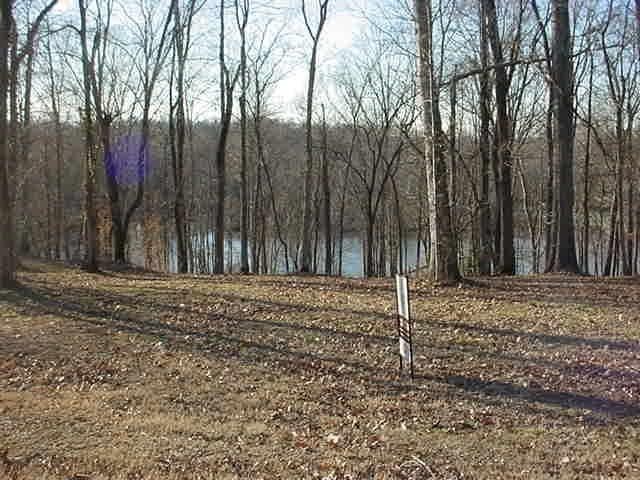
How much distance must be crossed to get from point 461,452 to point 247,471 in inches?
62.5

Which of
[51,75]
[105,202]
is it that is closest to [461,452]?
[105,202]

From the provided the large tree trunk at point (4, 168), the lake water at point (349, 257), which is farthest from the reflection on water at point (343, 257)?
the large tree trunk at point (4, 168)

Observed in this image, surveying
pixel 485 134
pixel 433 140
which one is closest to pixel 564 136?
pixel 433 140

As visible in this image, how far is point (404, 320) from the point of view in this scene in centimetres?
546

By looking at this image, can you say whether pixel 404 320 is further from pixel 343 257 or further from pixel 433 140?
pixel 343 257

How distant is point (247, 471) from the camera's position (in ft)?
12.5

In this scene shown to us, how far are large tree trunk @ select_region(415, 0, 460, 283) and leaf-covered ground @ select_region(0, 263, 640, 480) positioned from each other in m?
1.31

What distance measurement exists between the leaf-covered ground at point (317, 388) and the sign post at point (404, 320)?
0.23 m

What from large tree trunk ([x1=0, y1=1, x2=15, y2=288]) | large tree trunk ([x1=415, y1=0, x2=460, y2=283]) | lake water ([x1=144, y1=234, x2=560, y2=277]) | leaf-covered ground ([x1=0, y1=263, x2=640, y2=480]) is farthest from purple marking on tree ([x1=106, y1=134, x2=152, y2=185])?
large tree trunk ([x1=415, y1=0, x2=460, y2=283])

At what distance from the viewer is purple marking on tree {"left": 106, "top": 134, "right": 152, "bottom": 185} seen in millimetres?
21188

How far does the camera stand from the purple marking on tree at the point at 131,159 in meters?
A: 21.2

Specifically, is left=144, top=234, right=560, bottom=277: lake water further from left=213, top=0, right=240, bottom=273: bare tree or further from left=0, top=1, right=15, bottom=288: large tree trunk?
left=0, top=1, right=15, bottom=288: large tree trunk

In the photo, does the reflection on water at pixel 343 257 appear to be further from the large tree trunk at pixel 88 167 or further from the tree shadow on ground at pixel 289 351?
the tree shadow on ground at pixel 289 351

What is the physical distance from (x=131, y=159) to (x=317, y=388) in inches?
818
